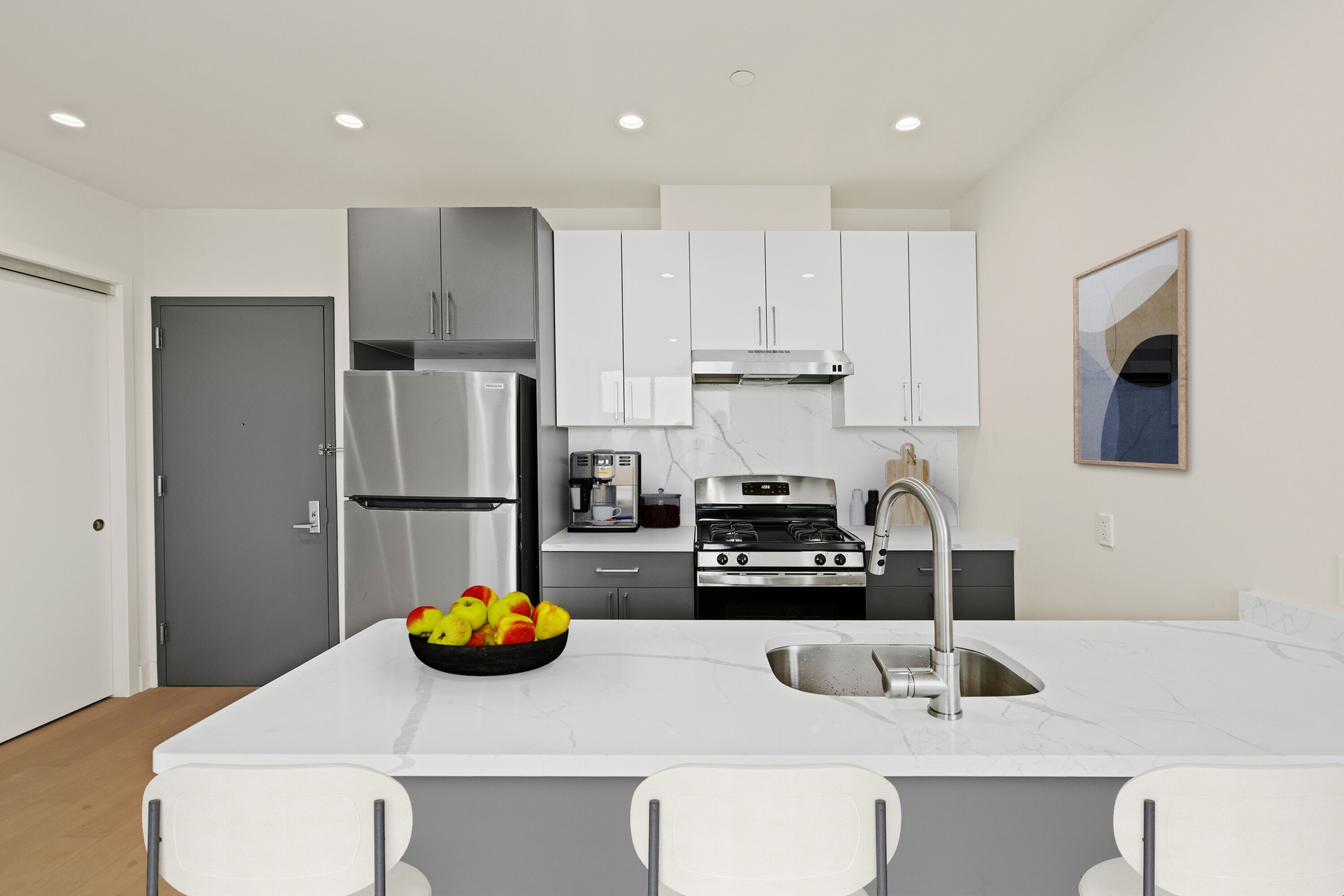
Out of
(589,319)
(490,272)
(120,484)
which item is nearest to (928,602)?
(589,319)

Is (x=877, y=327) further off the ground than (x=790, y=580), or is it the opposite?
(x=877, y=327)

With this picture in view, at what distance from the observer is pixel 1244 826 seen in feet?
2.82

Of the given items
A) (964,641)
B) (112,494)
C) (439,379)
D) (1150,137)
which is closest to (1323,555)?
(964,641)

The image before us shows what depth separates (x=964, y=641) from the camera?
155cm

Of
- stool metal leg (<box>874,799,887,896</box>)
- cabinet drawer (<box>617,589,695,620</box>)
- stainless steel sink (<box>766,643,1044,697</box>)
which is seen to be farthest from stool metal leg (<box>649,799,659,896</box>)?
cabinet drawer (<box>617,589,695,620</box>)

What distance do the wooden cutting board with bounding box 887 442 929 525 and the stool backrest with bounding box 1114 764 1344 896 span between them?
244 centimetres

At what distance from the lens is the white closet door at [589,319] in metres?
3.14

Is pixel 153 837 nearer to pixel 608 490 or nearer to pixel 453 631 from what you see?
pixel 453 631

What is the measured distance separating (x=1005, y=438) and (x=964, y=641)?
1681 mm

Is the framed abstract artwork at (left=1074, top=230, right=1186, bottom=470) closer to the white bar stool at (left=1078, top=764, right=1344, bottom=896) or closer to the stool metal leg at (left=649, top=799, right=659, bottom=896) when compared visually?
the white bar stool at (left=1078, top=764, right=1344, bottom=896)

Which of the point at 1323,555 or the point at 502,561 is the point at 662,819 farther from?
the point at 502,561

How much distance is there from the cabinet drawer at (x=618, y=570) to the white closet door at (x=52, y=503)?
7.74 feet

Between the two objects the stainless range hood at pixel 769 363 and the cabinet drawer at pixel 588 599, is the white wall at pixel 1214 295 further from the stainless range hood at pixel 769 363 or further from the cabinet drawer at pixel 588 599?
the cabinet drawer at pixel 588 599

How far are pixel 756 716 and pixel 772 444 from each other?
247cm
